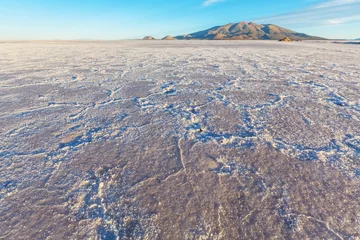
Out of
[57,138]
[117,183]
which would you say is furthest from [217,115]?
[57,138]

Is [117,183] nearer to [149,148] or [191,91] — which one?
[149,148]

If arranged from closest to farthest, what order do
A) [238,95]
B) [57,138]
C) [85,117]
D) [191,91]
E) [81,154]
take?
1. [81,154]
2. [57,138]
3. [85,117]
4. [238,95]
5. [191,91]

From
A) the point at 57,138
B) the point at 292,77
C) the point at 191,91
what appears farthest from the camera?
the point at 292,77

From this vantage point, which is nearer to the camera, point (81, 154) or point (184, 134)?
point (81, 154)

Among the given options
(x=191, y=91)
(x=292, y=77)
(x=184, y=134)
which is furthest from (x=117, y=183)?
(x=292, y=77)

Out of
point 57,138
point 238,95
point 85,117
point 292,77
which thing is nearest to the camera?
point 57,138

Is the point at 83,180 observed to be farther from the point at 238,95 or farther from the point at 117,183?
the point at 238,95
